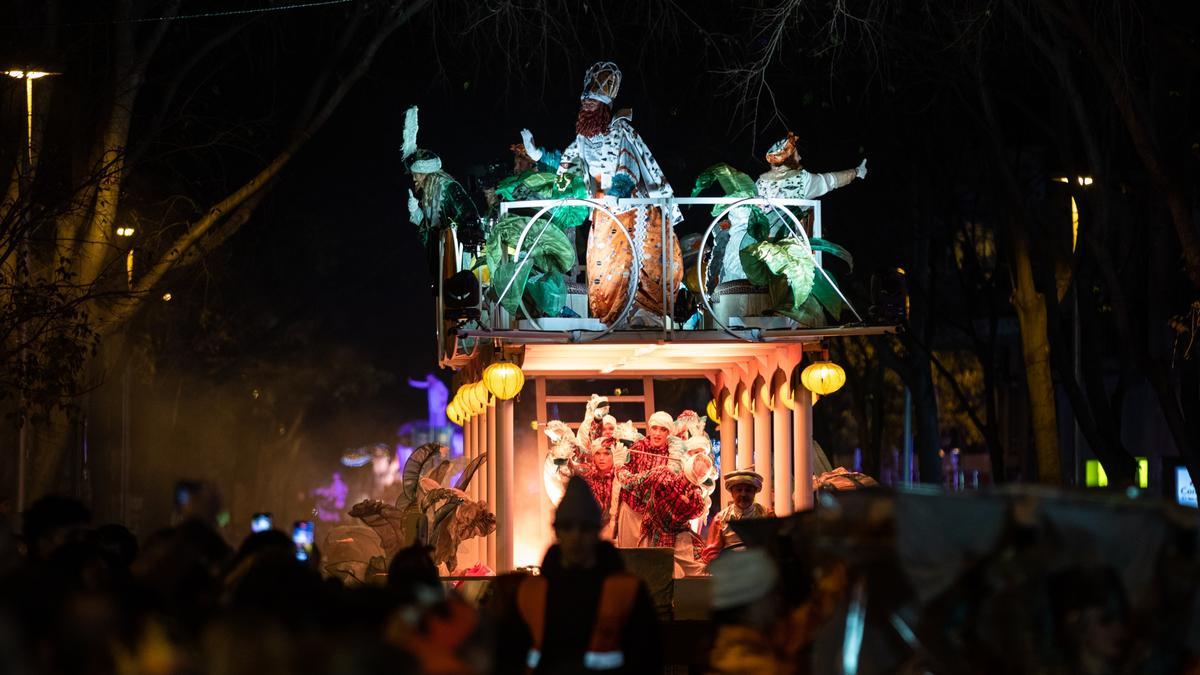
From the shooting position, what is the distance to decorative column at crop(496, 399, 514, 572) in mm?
17656

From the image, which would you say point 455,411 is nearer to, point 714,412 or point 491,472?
point 491,472

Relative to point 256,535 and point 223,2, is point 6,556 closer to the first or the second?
point 256,535

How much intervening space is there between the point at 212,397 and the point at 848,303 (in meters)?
32.5

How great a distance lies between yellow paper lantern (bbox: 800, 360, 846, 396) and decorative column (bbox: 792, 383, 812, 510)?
1.44 ft

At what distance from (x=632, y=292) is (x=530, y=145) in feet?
6.71

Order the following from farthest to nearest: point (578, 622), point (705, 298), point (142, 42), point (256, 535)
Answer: point (142, 42) → point (705, 298) → point (256, 535) → point (578, 622)

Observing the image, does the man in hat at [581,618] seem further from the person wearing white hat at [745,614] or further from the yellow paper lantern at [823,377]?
the yellow paper lantern at [823,377]

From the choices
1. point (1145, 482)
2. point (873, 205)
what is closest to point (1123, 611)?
point (873, 205)

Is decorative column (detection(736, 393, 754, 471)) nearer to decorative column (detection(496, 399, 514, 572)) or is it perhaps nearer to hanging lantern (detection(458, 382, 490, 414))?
hanging lantern (detection(458, 382, 490, 414))

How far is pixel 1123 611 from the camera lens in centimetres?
782

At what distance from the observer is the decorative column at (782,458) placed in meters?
18.2

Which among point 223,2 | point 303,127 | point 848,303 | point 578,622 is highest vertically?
point 223,2

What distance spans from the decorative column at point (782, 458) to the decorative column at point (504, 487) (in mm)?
2692

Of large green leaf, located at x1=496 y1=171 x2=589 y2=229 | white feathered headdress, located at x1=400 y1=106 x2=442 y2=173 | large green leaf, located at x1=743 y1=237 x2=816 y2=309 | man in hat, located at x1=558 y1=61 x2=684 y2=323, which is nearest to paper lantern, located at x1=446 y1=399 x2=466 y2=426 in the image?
white feathered headdress, located at x1=400 y1=106 x2=442 y2=173
